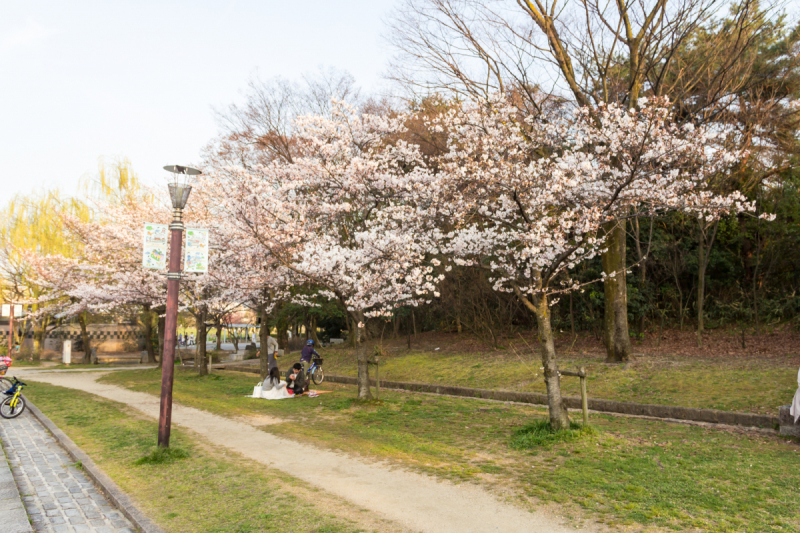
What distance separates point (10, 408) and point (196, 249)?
23.8 ft

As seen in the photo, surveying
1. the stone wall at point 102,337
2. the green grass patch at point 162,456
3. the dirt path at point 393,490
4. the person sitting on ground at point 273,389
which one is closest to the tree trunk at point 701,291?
the person sitting on ground at point 273,389

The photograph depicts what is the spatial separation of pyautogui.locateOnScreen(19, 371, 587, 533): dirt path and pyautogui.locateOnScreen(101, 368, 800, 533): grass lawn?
14.2 inches

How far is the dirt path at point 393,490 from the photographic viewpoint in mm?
4723

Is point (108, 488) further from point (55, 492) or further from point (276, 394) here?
point (276, 394)

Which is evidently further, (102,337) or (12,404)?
(102,337)

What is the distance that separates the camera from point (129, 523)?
503cm

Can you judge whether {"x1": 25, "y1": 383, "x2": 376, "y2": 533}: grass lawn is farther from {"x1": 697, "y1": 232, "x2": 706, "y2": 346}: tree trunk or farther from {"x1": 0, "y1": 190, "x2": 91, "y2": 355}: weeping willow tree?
{"x1": 0, "y1": 190, "x2": 91, "y2": 355}: weeping willow tree

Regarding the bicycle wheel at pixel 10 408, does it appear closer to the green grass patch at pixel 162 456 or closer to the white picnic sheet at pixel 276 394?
the white picnic sheet at pixel 276 394

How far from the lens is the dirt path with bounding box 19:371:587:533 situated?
15.5ft

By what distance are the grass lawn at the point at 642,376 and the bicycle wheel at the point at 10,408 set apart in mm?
10436

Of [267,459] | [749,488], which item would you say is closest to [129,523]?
[267,459]

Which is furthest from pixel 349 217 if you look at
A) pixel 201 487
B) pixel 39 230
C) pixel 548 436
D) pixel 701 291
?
pixel 39 230

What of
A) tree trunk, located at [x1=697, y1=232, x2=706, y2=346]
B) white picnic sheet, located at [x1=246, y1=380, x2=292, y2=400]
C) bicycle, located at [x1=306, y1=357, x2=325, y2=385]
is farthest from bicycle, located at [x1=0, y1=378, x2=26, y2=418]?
tree trunk, located at [x1=697, y1=232, x2=706, y2=346]

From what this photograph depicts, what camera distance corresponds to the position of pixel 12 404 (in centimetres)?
1138
